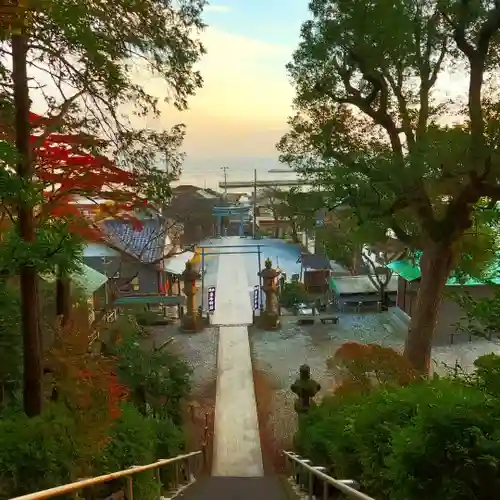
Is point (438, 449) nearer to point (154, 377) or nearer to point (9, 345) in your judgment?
point (9, 345)

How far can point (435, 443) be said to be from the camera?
287cm

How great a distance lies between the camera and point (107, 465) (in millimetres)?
4812

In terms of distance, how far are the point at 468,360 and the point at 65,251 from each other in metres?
10.6

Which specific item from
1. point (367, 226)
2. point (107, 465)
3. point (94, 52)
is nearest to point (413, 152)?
point (367, 226)

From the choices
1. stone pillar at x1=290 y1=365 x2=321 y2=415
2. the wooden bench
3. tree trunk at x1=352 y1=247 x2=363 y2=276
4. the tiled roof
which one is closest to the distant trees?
stone pillar at x1=290 y1=365 x2=321 y2=415

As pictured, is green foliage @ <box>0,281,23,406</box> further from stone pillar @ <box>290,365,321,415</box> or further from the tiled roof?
the tiled roof

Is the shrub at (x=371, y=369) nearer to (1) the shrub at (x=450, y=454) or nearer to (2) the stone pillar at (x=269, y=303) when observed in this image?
(1) the shrub at (x=450, y=454)

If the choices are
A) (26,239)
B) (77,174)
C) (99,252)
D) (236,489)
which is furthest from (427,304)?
(99,252)

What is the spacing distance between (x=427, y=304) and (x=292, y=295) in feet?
27.7

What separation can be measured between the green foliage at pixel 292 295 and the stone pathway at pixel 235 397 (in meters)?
1.23

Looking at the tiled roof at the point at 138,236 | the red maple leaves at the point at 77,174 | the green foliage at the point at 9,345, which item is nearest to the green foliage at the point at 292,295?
the tiled roof at the point at 138,236

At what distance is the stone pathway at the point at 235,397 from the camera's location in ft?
27.6

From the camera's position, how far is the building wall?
653 inches

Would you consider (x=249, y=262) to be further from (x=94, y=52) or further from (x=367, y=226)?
(x=94, y=52)
